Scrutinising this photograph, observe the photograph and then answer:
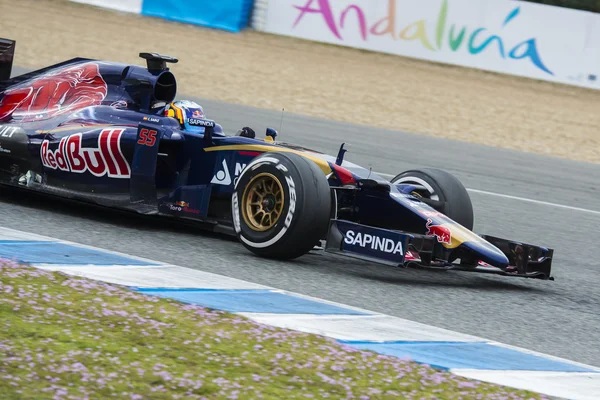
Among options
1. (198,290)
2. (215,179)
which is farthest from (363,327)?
(215,179)

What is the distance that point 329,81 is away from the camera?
897 inches

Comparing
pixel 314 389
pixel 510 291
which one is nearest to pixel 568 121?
pixel 510 291

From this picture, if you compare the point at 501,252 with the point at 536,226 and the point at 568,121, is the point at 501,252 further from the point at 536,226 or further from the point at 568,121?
the point at 568,121

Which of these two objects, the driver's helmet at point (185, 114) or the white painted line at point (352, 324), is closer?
the white painted line at point (352, 324)

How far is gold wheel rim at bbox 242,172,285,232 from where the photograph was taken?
6305 millimetres

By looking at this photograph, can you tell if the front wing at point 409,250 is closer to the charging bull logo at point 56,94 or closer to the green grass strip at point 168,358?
the green grass strip at point 168,358

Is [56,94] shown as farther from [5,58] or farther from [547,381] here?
[547,381]

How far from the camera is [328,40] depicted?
89.2 ft

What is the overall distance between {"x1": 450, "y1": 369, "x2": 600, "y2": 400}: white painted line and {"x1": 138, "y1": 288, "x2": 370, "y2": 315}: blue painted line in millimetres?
1004

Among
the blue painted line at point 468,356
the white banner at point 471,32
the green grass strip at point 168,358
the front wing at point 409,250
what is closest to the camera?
the green grass strip at point 168,358

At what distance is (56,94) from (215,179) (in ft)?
5.77

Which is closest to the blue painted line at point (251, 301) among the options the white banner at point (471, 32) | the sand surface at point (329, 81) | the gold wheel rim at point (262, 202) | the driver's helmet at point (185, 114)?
the gold wheel rim at point (262, 202)

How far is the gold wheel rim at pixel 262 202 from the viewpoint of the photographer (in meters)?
6.30

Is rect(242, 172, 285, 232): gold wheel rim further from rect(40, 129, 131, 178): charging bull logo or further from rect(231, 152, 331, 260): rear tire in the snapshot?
rect(40, 129, 131, 178): charging bull logo
